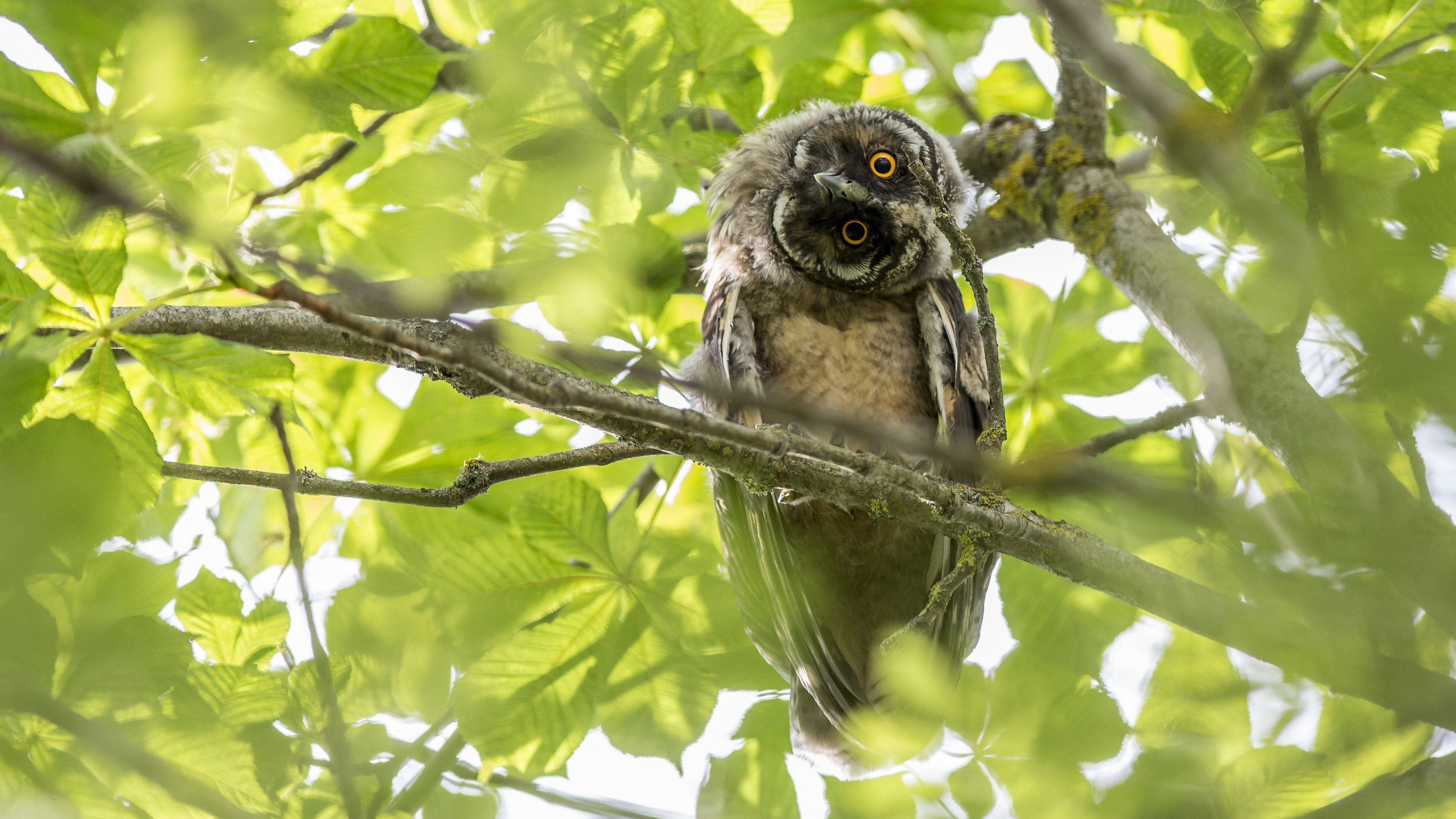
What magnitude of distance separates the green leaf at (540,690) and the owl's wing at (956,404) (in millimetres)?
1260

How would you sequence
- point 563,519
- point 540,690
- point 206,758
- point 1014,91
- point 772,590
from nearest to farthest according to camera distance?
point 206,758 < point 540,690 < point 563,519 < point 772,590 < point 1014,91

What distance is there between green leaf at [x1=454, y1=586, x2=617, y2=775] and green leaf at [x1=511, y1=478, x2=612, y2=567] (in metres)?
0.18

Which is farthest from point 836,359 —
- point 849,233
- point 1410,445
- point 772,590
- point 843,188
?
point 1410,445

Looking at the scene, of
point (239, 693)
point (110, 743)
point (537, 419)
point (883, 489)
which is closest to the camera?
point (110, 743)

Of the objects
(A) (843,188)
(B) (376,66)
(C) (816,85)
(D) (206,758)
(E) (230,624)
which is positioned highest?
(C) (816,85)

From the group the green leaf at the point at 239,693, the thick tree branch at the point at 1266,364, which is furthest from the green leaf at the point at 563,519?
the thick tree branch at the point at 1266,364

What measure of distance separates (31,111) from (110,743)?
4.66ft

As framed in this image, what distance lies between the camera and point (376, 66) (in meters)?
1.99

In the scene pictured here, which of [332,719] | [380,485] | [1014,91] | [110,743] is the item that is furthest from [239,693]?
[1014,91]

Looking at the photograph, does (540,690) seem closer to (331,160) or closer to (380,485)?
(380,485)

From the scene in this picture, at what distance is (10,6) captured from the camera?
4.01 feet

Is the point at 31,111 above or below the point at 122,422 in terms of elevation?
above

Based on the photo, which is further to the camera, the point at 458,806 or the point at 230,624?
the point at 230,624

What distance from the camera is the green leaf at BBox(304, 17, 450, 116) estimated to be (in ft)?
6.20
